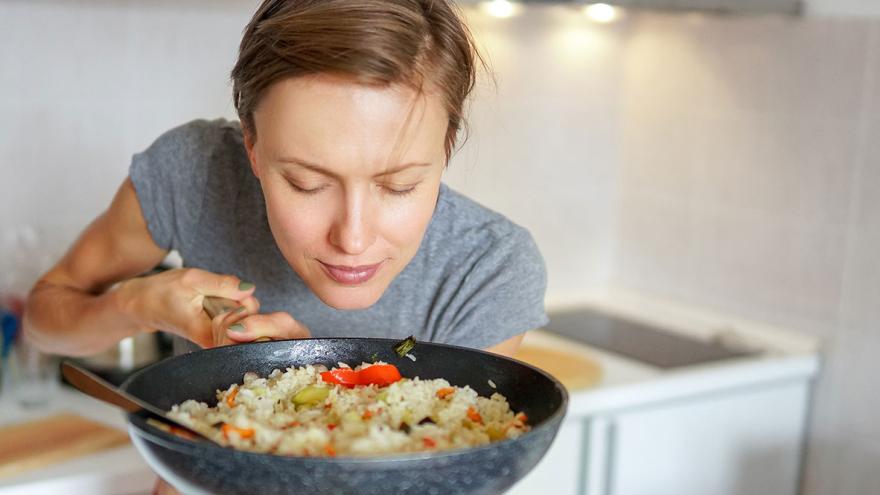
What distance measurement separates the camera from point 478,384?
998 millimetres

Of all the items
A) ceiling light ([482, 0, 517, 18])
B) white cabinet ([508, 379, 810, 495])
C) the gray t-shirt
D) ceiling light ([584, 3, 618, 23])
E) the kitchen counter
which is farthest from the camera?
ceiling light ([584, 3, 618, 23])

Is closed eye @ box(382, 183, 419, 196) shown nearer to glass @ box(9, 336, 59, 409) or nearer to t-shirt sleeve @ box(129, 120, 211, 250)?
t-shirt sleeve @ box(129, 120, 211, 250)

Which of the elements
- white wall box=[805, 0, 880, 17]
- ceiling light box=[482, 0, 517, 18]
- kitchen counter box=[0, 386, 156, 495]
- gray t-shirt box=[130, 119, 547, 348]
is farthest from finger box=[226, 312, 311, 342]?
white wall box=[805, 0, 880, 17]

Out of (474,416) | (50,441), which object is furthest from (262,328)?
(50,441)

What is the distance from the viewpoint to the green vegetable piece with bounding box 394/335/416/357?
0.99 m

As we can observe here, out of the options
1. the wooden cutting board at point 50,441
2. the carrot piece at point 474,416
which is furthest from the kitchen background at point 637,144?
the carrot piece at point 474,416

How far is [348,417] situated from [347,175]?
0.71ft

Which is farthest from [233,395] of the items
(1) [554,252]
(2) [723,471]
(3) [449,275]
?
(1) [554,252]

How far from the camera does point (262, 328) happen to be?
3.40 feet

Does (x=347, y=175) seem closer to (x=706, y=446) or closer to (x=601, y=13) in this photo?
(x=706, y=446)

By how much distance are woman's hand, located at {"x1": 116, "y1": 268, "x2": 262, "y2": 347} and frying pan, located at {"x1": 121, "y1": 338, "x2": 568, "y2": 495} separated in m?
0.07

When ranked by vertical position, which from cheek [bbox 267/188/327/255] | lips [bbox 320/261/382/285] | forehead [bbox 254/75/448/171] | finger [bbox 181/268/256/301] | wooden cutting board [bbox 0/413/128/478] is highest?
forehead [bbox 254/75/448/171]

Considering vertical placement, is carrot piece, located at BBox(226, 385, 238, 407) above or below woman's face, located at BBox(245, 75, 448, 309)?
below

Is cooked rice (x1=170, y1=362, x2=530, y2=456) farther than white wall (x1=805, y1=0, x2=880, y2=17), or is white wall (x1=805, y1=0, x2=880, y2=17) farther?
white wall (x1=805, y1=0, x2=880, y2=17)
